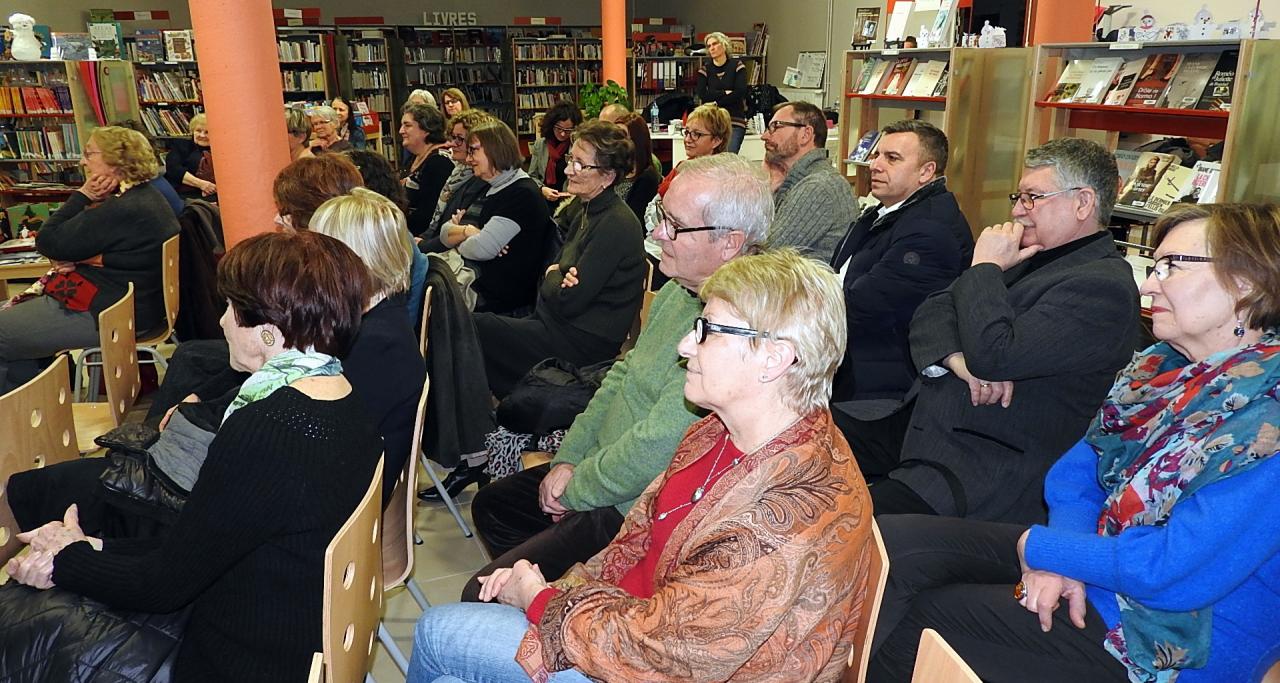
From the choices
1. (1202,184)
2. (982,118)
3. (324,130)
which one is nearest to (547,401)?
(1202,184)

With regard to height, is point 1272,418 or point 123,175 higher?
point 123,175

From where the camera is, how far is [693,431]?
1.71 metres

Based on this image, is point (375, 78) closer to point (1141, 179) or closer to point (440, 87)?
point (440, 87)

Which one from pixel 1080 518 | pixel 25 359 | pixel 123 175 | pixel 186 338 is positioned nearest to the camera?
pixel 1080 518

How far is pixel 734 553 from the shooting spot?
129 centimetres

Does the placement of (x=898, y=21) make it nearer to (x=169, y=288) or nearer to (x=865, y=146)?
(x=865, y=146)

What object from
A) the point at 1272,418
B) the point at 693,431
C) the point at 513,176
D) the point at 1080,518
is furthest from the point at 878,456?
Result: the point at 513,176

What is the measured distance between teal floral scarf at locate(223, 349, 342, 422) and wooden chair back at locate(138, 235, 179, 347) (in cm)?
242

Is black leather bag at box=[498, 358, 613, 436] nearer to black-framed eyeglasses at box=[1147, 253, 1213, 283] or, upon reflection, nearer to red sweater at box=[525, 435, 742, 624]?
red sweater at box=[525, 435, 742, 624]

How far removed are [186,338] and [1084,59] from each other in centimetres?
464

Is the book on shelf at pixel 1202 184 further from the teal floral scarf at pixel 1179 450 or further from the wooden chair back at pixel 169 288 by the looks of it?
the wooden chair back at pixel 169 288

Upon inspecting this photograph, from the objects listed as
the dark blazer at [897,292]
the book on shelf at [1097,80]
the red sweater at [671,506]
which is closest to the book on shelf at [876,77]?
the book on shelf at [1097,80]

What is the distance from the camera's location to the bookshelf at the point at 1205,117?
3.48 metres

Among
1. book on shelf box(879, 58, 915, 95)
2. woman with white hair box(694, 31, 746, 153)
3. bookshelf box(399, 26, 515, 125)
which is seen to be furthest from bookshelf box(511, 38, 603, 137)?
book on shelf box(879, 58, 915, 95)
